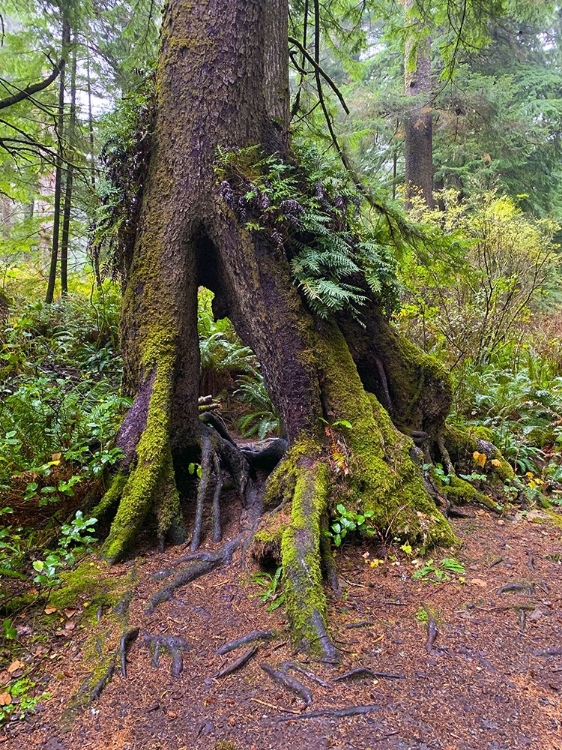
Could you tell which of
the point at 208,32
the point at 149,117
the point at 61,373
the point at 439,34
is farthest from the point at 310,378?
the point at 439,34

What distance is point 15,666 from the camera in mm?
2318

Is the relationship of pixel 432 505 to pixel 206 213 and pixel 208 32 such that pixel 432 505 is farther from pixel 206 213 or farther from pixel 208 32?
pixel 208 32

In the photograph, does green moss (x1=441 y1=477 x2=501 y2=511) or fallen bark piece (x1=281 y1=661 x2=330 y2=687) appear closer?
fallen bark piece (x1=281 y1=661 x2=330 y2=687)

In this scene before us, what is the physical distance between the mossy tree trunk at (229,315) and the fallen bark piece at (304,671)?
115 centimetres

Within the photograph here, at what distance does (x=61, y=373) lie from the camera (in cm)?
554

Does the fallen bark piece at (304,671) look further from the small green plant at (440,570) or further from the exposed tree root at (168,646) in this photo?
the small green plant at (440,570)

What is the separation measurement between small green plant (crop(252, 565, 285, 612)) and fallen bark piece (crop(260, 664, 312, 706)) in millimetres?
431

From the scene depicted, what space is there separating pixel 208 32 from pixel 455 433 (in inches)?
167

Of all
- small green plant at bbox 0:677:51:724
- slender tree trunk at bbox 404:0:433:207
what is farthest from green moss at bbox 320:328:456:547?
Answer: slender tree trunk at bbox 404:0:433:207

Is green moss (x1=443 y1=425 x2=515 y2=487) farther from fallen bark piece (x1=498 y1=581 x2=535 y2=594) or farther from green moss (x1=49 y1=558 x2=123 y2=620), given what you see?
green moss (x1=49 y1=558 x2=123 y2=620)

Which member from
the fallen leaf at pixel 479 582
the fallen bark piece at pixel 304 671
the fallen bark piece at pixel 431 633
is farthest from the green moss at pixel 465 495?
the fallen bark piece at pixel 304 671

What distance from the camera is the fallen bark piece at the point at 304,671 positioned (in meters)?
2.04

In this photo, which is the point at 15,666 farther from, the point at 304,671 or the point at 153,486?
the point at 304,671

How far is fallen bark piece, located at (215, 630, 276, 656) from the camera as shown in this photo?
2332mm
